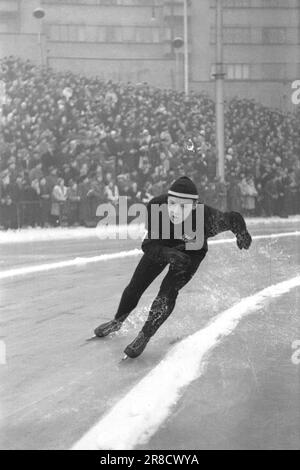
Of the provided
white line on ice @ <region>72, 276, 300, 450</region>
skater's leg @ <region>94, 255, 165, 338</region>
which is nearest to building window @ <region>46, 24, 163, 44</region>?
white line on ice @ <region>72, 276, 300, 450</region>

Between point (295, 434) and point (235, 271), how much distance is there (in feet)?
28.4

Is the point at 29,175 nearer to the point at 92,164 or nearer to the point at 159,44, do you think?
the point at 92,164

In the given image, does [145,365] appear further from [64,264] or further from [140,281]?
[64,264]

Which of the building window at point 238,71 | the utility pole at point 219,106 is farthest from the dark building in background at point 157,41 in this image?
the utility pole at point 219,106

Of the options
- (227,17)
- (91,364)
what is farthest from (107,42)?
(91,364)

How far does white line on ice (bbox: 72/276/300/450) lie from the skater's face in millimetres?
1087

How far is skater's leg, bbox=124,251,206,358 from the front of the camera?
6855 mm

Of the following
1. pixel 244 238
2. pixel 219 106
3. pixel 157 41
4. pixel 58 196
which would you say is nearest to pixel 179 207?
pixel 244 238

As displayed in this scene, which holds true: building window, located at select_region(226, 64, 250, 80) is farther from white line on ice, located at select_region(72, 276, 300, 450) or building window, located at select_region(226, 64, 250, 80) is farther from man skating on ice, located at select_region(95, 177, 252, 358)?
man skating on ice, located at select_region(95, 177, 252, 358)

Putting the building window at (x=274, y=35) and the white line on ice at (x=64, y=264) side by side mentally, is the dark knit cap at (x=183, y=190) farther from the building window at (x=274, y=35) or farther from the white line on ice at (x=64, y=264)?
the building window at (x=274, y=35)

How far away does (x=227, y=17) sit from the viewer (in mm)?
45375

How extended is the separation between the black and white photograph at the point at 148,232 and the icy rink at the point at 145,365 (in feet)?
0.07

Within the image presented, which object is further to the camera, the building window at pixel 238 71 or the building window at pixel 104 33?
the building window at pixel 238 71

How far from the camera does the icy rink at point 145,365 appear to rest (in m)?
4.92
